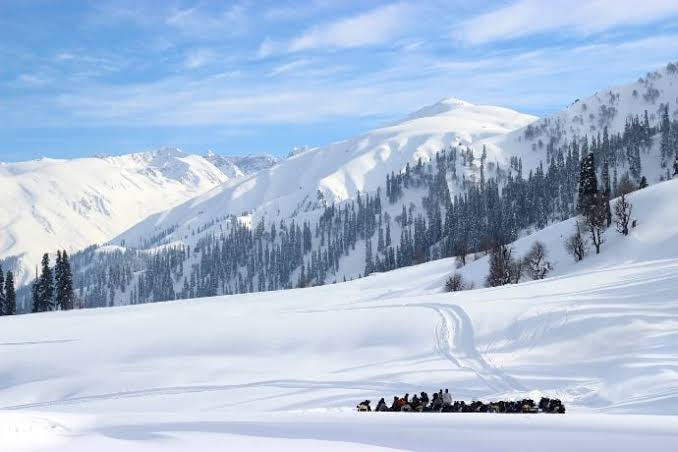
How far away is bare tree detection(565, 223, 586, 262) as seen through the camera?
70125 millimetres

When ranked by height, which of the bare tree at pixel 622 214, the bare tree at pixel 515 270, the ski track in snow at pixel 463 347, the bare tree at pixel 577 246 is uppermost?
the bare tree at pixel 622 214

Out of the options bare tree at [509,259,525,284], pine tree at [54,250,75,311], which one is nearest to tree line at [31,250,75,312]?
pine tree at [54,250,75,311]

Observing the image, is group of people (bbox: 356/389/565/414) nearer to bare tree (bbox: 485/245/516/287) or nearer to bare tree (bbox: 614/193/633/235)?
Answer: bare tree (bbox: 485/245/516/287)

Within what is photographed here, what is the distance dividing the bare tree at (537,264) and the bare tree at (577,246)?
10.2 feet

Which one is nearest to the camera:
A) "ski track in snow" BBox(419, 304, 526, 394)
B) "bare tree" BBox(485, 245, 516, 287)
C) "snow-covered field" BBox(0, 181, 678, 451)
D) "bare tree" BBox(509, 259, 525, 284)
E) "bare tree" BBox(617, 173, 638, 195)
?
"snow-covered field" BBox(0, 181, 678, 451)

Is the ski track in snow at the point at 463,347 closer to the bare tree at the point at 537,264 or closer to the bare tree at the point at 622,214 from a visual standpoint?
the bare tree at the point at 537,264

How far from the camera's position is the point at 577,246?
7044cm

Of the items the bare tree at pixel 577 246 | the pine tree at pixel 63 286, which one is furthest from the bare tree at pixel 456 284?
the pine tree at pixel 63 286

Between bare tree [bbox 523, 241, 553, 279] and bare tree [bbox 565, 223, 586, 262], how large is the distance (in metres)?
3.10

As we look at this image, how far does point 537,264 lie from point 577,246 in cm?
529

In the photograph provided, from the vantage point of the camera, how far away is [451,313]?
132 ft

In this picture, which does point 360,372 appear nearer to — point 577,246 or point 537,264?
point 537,264

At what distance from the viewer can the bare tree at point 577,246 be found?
7012 centimetres

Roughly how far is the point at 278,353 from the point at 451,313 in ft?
40.6
